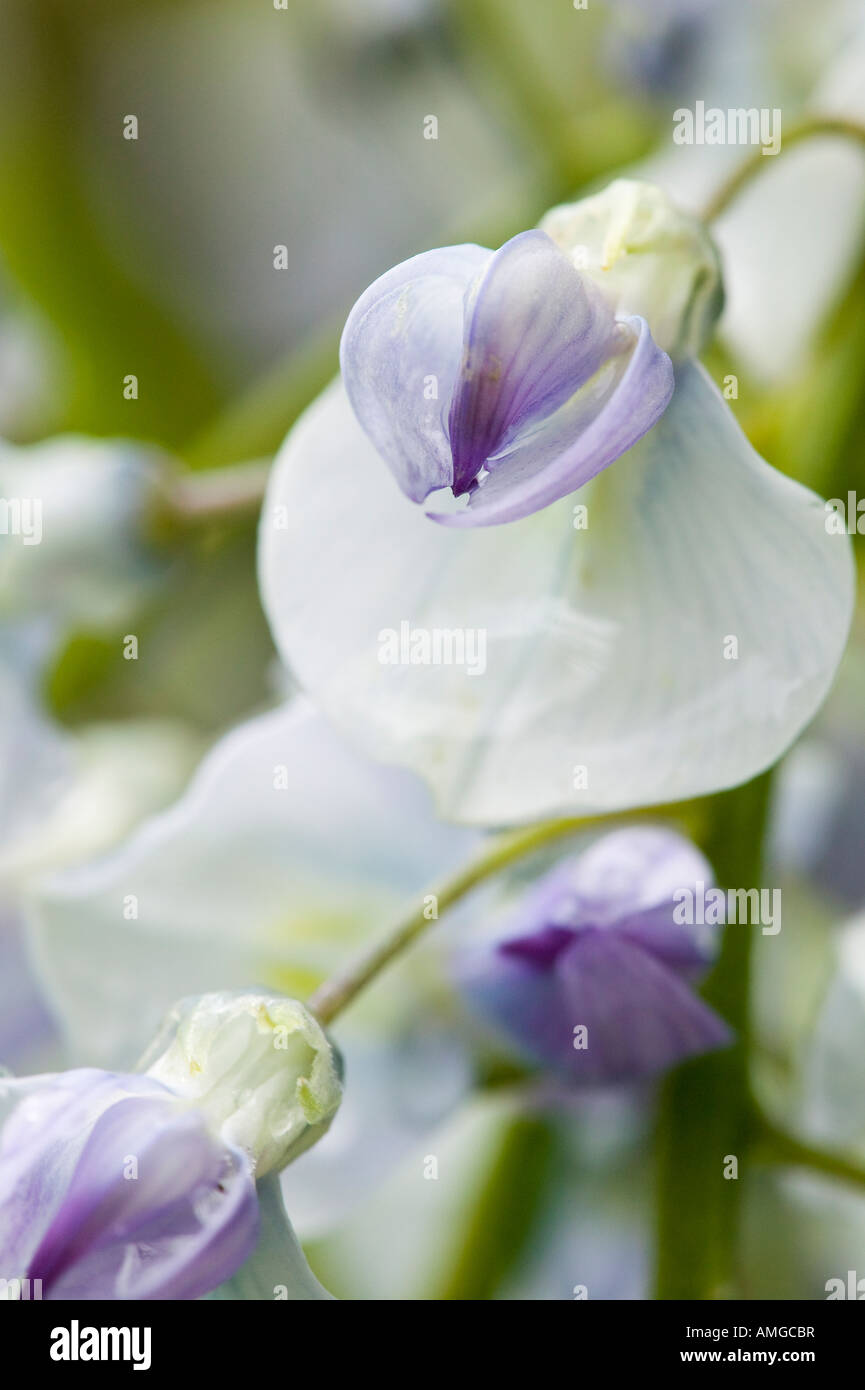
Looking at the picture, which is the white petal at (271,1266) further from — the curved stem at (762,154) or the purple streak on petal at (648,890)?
the curved stem at (762,154)

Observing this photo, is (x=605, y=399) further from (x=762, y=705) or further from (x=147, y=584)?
(x=147, y=584)

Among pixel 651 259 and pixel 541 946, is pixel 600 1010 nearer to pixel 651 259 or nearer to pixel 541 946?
pixel 541 946

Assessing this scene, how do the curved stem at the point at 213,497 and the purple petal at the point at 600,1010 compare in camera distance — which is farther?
the curved stem at the point at 213,497

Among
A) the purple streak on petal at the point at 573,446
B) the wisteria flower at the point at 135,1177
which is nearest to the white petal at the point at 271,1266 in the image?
the wisteria flower at the point at 135,1177

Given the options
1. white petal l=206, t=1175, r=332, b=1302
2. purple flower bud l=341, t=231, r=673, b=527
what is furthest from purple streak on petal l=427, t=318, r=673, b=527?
white petal l=206, t=1175, r=332, b=1302

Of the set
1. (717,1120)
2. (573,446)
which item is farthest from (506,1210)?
(573,446)
